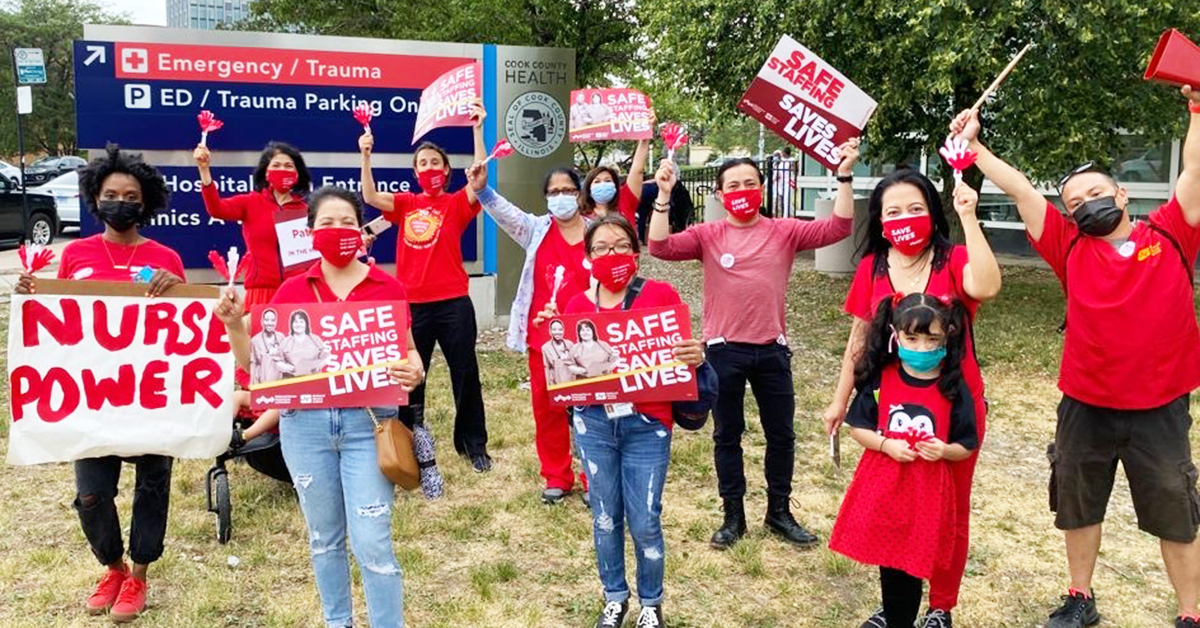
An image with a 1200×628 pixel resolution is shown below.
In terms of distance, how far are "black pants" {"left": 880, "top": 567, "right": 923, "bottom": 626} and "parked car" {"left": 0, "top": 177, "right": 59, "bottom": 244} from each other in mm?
17788

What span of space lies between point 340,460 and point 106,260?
1469 millimetres

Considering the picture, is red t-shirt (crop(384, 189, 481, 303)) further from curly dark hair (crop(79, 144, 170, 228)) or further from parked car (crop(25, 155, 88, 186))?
parked car (crop(25, 155, 88, 186))

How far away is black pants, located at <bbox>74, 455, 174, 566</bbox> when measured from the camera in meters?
3.93

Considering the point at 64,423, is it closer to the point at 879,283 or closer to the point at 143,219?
the point at 143,219

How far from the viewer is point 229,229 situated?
8234 mm

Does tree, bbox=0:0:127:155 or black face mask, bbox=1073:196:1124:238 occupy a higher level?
tree, bbox=0:0:127:155

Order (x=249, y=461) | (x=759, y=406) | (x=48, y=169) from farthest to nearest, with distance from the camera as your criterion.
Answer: (x=48, y=169) < (x=249, y=461) < (x=759, y=406)

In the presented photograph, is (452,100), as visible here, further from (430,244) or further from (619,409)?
(619,409)

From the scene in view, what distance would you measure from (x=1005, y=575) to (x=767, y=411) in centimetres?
137

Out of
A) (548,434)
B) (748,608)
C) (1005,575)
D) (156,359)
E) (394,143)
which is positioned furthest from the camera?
(394,143)

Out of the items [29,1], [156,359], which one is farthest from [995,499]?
[29,1]

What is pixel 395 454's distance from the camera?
3350 millimetres

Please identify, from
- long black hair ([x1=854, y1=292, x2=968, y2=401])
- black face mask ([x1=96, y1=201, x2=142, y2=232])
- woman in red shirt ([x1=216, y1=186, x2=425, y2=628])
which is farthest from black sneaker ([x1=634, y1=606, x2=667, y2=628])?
black face mask ([x1=96, y1=201, x2=142, y2=232])

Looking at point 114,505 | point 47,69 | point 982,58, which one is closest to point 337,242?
point 114,505
